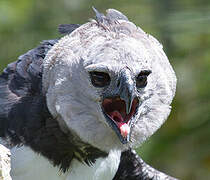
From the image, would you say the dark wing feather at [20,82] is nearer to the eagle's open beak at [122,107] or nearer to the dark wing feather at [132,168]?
the eagle's open beak at [122,107]

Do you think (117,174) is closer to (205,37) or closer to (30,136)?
(30,136)

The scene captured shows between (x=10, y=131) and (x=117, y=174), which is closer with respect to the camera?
(x=10, y=131)

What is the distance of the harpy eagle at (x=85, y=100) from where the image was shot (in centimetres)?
288

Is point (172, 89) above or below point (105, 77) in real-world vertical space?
below

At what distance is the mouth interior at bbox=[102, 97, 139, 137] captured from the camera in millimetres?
2852

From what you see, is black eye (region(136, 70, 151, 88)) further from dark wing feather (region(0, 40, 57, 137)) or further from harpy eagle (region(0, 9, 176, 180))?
dark wing feather (region(0, 40, 57, 137))

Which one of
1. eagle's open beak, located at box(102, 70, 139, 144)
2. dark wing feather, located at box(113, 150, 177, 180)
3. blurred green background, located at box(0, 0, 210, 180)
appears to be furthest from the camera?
blurred green background, located at box(0, 0, 210, 180)

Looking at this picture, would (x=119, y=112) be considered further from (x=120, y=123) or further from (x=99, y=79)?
(x=99, y=79)

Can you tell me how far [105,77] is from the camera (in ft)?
9.43

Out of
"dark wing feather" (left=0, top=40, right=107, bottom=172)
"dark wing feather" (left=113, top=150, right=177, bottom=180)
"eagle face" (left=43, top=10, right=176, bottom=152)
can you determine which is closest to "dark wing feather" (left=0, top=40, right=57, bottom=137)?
"dark wing feather" (left=0, top=40, right=107, bottom=172)

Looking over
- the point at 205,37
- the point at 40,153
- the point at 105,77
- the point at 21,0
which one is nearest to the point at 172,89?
the point at 105,77

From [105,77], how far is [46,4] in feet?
11.3

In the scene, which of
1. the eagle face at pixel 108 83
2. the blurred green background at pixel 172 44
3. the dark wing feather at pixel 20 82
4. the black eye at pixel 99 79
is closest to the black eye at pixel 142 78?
the eagle face at pixel 108 83

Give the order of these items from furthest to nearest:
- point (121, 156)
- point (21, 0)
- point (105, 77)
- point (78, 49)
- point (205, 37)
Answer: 1. point (21, 0)
2. point (205, 37)
3. point (121, 156)
4. point (78, 49)
5. point (105, 77)
